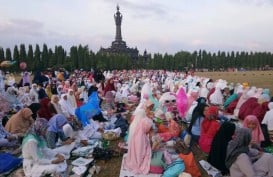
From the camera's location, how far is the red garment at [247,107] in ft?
30.8

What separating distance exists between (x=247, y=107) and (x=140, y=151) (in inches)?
200

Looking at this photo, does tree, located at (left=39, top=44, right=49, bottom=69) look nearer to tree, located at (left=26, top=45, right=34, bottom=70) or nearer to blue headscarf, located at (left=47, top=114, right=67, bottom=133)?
tree, located at (left=26, top=45, right=34, bottom=70)

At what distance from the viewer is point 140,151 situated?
5555 mm

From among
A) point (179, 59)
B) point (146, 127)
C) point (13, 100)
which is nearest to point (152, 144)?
point (146, 127)

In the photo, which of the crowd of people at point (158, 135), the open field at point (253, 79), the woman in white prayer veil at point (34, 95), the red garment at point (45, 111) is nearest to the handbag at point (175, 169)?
the crowd of people at point (158, 135)

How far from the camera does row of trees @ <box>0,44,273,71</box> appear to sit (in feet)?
154

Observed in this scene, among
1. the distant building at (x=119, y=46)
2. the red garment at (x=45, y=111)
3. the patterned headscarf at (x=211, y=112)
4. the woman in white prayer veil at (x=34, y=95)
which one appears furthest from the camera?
the distant building at (x=119, y=46)

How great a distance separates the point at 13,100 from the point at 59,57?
36.0m

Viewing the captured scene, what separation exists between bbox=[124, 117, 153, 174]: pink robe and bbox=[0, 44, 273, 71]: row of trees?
4027 centimetres

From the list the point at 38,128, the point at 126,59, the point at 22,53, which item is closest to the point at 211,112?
the point at 38,128

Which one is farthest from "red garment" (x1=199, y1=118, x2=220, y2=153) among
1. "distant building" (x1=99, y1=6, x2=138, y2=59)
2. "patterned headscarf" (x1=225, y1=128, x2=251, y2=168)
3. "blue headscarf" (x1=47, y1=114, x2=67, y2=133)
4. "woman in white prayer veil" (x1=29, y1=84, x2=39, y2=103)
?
"distant building" (x1=99, y1=6, x2=138, y2=59)

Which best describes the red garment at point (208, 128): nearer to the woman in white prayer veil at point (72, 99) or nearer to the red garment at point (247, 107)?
the red garment at point (247, 107)

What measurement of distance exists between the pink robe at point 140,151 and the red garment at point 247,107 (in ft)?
15.4

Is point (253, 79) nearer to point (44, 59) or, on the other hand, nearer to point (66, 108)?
point (66, 108)
